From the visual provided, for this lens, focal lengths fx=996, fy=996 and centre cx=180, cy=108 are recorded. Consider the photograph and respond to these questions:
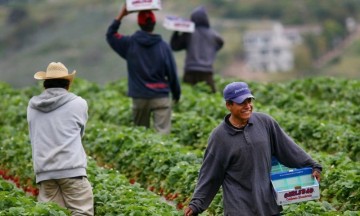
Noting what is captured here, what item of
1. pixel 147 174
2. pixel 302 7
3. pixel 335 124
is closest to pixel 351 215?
pixel 147 174

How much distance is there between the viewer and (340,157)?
37.1 ft

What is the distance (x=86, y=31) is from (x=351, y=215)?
72.2 metres

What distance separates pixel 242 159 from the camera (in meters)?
7.96

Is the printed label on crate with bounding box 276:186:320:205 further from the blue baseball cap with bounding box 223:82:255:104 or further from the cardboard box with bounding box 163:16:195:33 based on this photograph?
the cardboard box with bounding box 163:16:195:33

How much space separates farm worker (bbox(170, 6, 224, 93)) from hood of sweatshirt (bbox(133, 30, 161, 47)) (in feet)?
15.3

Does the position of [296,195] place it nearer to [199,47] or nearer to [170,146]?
[170,146]

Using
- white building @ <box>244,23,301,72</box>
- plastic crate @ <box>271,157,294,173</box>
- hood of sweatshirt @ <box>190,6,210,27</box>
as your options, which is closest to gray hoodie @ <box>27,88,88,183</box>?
plastic crate @ <box>271,157,294,173</box>

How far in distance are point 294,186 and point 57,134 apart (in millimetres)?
2291

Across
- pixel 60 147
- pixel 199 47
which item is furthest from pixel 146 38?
pixel 199 47

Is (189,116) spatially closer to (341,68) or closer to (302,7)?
(341,68)

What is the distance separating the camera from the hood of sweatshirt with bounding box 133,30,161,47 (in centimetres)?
1360

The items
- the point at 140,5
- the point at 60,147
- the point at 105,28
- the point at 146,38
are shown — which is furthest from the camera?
the point at 105,28

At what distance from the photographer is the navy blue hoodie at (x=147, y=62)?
13.6 m

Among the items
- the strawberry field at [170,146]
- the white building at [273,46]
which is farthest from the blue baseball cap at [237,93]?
the white building at [273,46]
